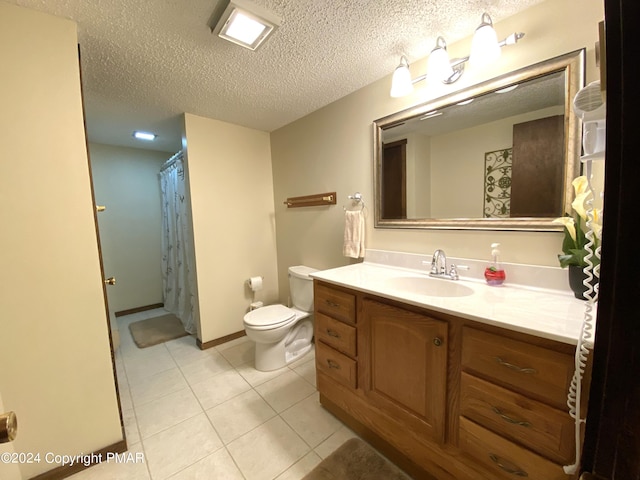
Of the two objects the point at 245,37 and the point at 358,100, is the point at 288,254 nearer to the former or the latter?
the point at 358,100

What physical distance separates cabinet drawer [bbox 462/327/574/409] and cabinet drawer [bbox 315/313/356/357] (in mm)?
565

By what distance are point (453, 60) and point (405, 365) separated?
1597 mm

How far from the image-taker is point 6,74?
1094mm

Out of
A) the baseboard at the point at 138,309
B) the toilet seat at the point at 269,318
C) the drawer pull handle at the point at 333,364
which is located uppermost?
the toilet seat at the point at 269,318

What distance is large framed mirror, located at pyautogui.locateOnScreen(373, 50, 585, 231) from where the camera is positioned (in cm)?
116

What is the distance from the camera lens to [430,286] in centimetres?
150

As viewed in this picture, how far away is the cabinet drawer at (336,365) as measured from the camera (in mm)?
1434

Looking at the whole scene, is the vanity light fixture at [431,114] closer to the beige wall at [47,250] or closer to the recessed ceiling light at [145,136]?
the beige wall at [47,250]

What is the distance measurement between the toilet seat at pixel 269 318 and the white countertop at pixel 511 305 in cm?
71

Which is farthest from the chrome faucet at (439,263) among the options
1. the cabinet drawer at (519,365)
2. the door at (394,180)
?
the cabinet drawer at (519,365)

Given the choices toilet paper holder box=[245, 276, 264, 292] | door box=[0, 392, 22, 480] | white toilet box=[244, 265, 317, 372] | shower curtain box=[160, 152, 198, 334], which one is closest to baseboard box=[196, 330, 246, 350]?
shower curtain box=[160, 152, 198, 334]

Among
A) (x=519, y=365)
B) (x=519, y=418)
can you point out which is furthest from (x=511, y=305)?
(x=519, y=418)

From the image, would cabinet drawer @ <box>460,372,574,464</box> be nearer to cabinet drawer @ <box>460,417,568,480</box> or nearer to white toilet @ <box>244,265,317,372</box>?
cabinet drawer @ <box>460,417,568,480</box>

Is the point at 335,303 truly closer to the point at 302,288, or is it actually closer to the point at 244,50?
the point at 302,288
